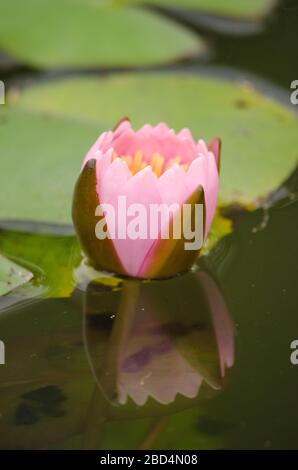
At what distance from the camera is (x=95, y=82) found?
184 centimetres

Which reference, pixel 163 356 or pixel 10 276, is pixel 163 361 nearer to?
pixel 163 356

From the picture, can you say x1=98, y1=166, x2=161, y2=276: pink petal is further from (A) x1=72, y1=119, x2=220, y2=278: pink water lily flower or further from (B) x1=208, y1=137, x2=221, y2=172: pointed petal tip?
(B) x1=208, y1=137, x2=221, y2=172: pointed petal tip

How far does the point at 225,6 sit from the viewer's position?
2.15 m

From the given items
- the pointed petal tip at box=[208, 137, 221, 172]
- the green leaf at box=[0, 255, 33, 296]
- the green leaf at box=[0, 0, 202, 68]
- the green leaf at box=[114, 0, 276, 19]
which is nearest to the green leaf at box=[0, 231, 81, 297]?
the green leaf at box=[0, 255, 33, 296]

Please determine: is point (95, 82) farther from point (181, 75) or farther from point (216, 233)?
point (216, 233)

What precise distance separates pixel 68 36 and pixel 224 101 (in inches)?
16.5

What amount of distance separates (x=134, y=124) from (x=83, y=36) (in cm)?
37

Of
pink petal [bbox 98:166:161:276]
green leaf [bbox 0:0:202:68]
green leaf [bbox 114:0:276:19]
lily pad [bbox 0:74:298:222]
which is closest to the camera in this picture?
pink petal [bbox 98:166:161:276]

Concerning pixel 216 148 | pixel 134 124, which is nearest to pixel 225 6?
pixel 134 124

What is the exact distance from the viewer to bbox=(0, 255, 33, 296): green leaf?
49.3 inches

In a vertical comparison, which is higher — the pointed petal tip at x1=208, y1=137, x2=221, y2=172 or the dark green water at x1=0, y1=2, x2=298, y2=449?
the pointed petal tip at x1=208, y1=137, x2=221, y2=172

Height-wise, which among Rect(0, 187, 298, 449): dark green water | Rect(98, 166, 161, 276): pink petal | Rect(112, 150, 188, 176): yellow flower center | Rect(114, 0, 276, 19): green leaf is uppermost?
Rect(114, 0, 276, 19): green leaf

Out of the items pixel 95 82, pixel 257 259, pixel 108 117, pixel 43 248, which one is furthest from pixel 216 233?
pixel 95 82

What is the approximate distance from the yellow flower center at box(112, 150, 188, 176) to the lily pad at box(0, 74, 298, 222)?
0.65 feet
